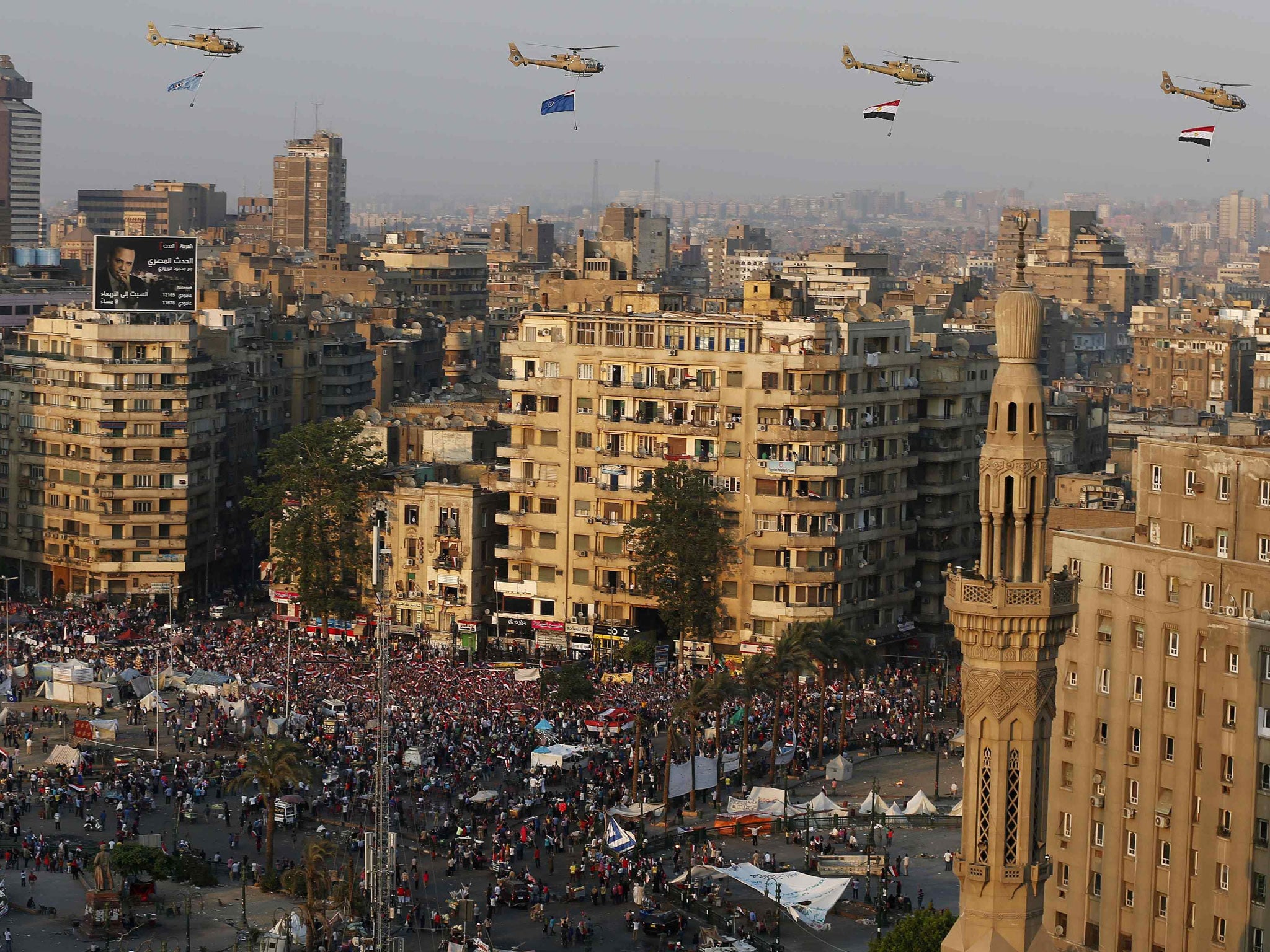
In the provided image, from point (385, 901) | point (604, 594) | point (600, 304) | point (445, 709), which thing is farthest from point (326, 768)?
point (600, 304)

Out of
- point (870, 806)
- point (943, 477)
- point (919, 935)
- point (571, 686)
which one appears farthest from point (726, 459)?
point (919, 935)

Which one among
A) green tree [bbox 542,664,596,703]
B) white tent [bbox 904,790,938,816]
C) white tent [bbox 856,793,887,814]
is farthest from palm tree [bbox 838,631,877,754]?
green tree [bbox 542,664,596,703]

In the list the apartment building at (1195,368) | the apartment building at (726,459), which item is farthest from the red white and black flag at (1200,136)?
the apartment building at (1195,368)

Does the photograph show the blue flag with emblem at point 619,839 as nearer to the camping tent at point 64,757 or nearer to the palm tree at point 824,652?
the palm tree at point 824,652

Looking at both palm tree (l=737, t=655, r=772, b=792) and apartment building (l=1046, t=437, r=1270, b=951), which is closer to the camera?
apartment building (l=1046, t=437, r=1270, b=951)

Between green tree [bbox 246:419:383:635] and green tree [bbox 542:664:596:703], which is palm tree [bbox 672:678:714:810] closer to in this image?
green tree [bbox 542:664:596:703]

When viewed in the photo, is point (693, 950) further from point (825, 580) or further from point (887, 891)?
point (825, 580)
